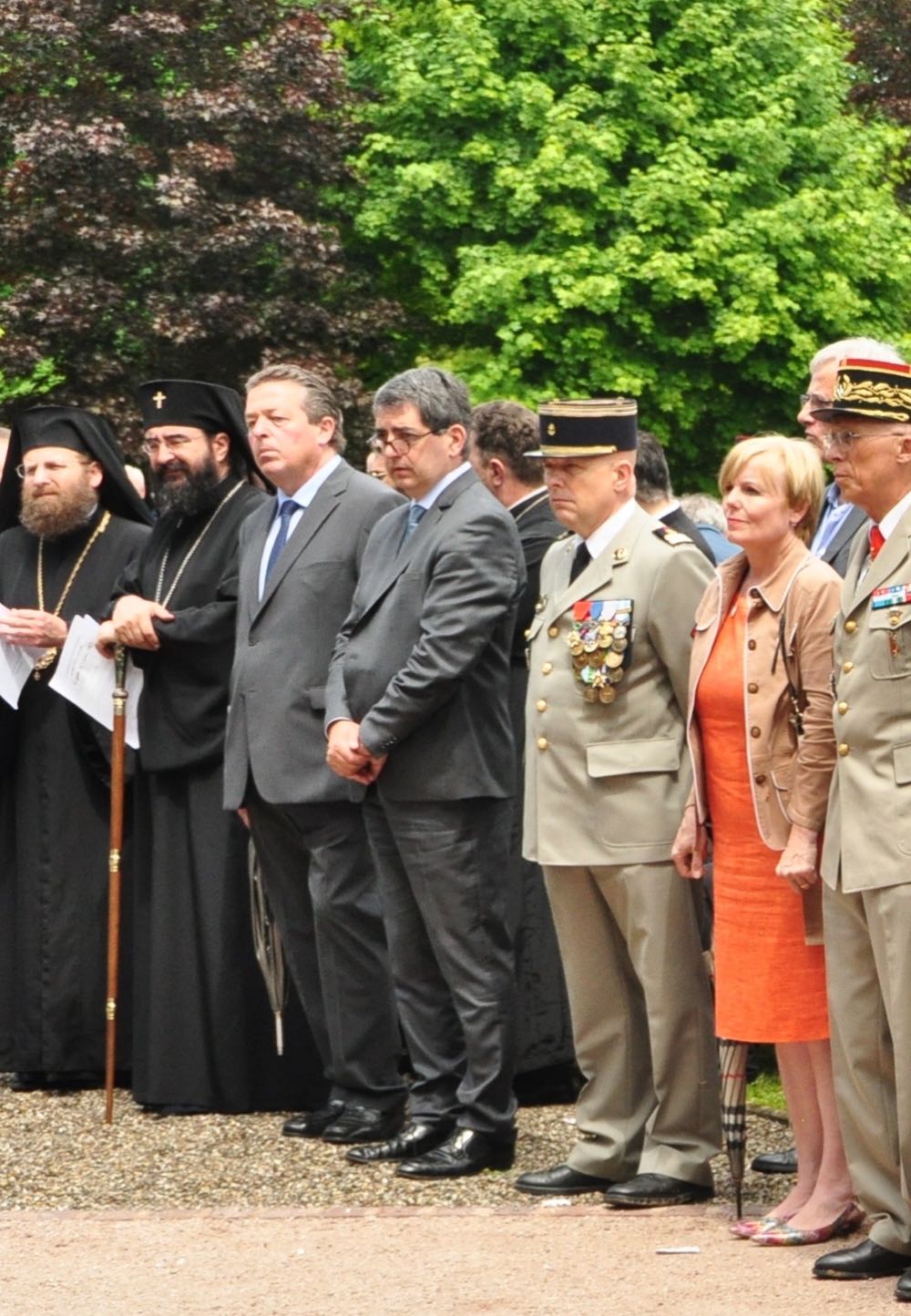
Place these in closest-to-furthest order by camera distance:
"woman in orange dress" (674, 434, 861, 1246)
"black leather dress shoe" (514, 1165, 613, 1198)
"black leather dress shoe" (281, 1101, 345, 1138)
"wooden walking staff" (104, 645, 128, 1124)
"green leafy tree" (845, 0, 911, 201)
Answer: "woman in orange dress" (674, 434, 861, 1246) < "black leather dress shoe" (514, 1165, 613, 1198) < "black leather dress shoe" (281, 1101, 345, 1138) < "wooden walking staff" (104, 645, 128, 1124) < "green leafy tree" (845, 0, 911, 201)

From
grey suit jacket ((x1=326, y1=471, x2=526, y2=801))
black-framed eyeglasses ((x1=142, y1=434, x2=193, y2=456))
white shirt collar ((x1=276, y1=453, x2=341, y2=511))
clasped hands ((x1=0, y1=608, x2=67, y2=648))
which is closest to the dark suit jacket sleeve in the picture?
grey suit jacket ((x1=326, y1=471, x2=526, y2=801))

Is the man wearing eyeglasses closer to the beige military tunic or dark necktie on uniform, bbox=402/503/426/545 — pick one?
the beige military tunic

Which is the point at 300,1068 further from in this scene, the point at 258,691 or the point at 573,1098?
the point at 258,691

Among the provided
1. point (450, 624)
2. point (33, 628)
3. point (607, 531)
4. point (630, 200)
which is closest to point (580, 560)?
point (607, 531)

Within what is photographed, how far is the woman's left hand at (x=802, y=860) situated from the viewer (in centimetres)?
609

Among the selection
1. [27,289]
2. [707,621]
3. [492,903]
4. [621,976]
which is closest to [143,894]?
[492,903]

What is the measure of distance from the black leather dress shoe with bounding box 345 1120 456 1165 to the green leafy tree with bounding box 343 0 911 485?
21763mm

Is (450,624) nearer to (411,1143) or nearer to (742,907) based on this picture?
(742,907)

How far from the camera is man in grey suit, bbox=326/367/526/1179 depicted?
731 centimetres

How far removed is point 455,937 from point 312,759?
923mm

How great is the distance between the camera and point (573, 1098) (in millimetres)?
8672

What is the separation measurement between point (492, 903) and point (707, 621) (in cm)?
140

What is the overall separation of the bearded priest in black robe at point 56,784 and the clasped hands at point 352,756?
2061 mm

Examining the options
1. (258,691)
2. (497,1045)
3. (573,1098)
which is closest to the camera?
(497,1045)
